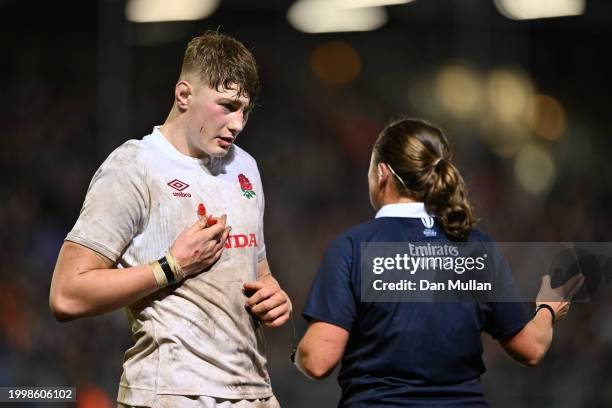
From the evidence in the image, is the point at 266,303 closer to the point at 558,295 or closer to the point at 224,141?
the point at 224,141

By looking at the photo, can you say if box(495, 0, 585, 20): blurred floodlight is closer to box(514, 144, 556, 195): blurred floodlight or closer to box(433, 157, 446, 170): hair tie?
box(514, 144, 556, 195): blurred floodlight

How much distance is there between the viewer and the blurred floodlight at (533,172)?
7.41 metres

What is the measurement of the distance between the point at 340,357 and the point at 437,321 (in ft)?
1.00

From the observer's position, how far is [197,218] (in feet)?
8.92

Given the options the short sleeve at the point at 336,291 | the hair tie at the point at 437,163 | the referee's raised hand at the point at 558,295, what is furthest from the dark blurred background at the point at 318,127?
the hair tie at the point at 437,163

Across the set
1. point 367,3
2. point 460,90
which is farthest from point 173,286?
point 367,3

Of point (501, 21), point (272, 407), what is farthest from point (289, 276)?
point (272, 407)

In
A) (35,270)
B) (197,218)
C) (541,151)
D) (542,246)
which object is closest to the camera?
(197,218)

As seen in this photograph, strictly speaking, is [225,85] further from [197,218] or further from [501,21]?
[501,21]

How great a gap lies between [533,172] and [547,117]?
62 cm

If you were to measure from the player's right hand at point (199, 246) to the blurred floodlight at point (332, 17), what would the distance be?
193 inches

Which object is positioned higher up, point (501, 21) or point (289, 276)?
point (501, 21)

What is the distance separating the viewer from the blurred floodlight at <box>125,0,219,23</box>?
270 inches

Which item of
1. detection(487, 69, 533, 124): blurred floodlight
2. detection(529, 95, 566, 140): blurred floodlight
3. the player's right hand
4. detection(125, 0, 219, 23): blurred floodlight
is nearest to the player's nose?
the player's right hand
